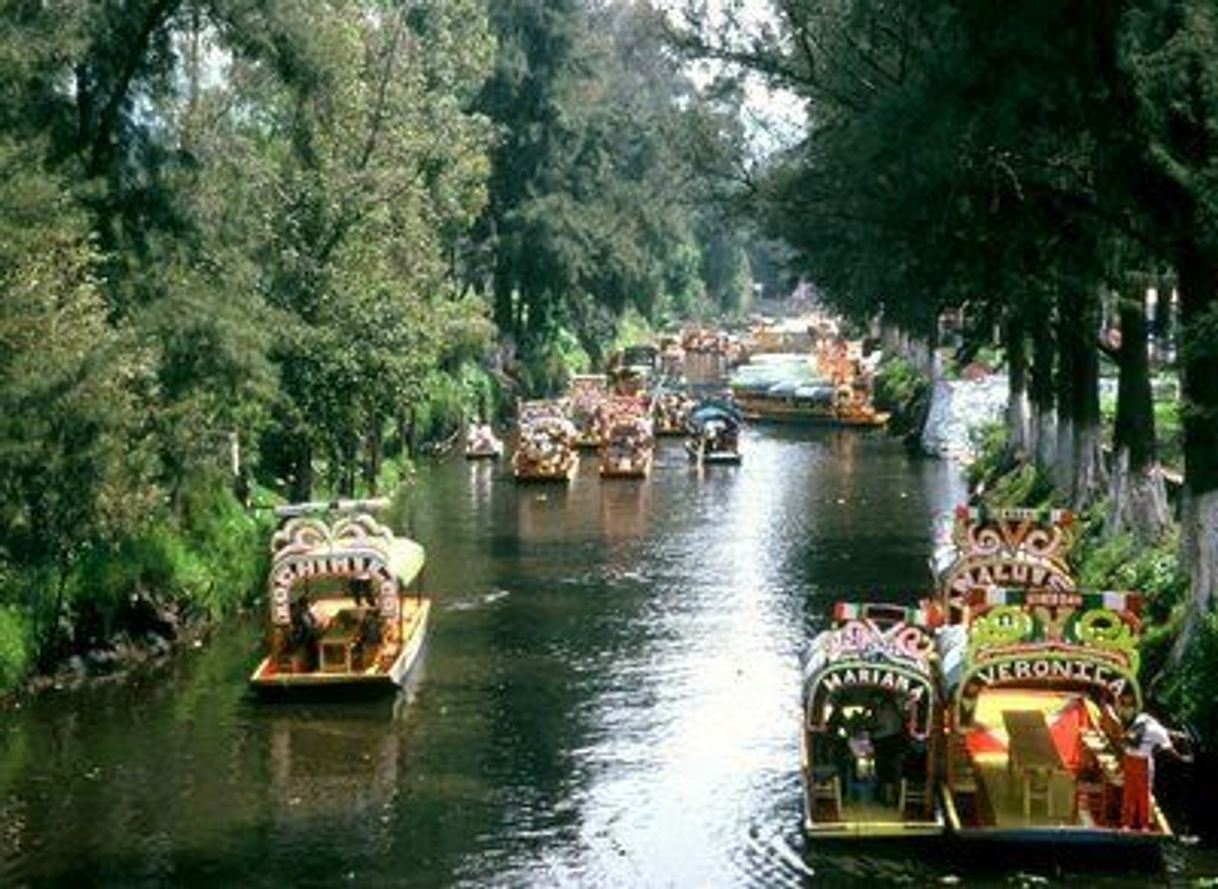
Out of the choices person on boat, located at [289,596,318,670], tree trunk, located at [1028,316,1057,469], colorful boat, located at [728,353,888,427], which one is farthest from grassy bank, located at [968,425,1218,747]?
colorful boat, located at [728,353,888,427]

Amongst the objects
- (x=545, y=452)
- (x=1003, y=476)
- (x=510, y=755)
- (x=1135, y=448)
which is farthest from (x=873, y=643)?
(x=545, y=452)

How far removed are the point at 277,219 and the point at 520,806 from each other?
25709mm

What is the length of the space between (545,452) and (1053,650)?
43999mm

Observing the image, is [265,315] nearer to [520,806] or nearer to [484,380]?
[520,806]

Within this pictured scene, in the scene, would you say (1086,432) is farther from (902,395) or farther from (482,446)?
(902,395)

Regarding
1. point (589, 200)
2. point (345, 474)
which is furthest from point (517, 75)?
point (345, 474)

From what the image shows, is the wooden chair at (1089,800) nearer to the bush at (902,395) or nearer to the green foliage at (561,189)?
the bush at (902,395)

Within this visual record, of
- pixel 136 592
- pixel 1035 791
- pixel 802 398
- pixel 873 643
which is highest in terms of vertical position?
pixel 802 398

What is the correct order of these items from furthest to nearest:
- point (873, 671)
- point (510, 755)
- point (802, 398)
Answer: point (802, 398) < point (510, 755) < point (873, 671)

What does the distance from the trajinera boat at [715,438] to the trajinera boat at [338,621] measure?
3774 centimetres

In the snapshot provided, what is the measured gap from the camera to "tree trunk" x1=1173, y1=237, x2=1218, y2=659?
90.2ft

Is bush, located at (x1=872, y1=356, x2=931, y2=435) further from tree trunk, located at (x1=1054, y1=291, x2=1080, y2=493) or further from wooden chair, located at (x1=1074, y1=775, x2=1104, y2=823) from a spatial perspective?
wooden chair, located at (x1=1074, y1=775, x2=1104, y2=823)

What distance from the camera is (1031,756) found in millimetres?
23469

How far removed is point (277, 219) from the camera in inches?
1895
